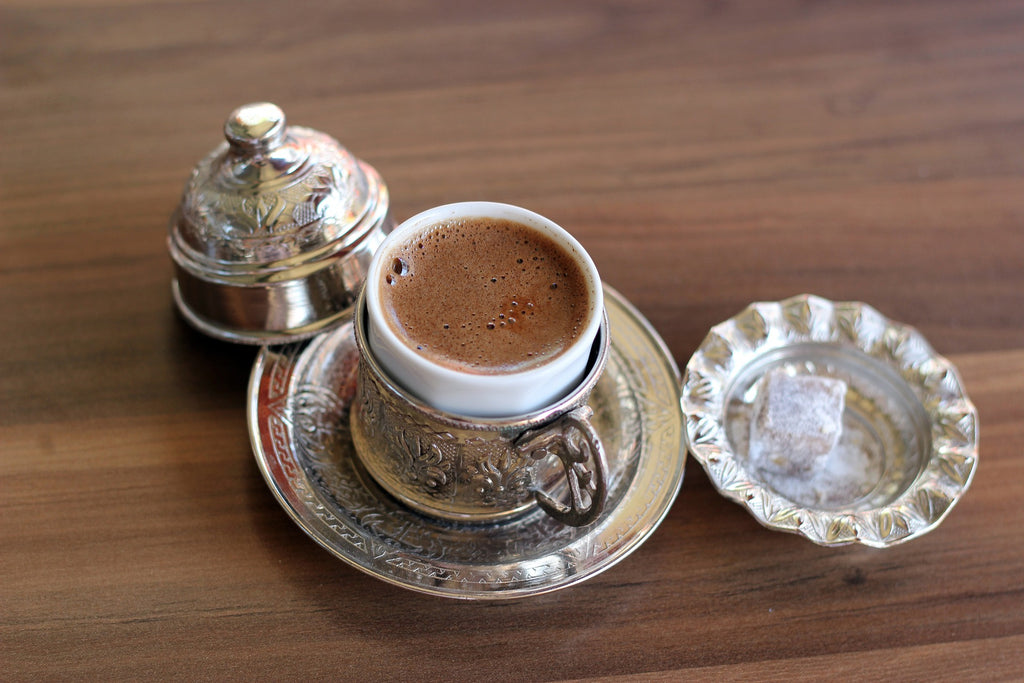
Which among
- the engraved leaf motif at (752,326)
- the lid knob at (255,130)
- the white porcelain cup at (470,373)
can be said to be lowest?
the engraved leaf motif at (752,326)

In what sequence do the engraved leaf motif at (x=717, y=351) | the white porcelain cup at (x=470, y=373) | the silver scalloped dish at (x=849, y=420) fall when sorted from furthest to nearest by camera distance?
the engraved leaf motif at (x=717, y=351) < the silver scalloped dish at (x=849, y=420) < the white porcelain cup at (x=470, y=373)

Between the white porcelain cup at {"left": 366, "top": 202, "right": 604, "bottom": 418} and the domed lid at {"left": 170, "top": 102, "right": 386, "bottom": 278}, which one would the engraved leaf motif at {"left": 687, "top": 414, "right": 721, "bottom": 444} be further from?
the domed lid at {"left": 170, "top": 102, "right": 386, "bottom": 278}

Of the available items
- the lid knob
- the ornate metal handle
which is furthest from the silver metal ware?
the lid knob

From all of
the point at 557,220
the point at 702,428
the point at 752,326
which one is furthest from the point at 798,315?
the point at 557,220

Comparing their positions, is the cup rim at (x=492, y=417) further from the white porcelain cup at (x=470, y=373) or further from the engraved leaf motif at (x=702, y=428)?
the engraved leaf motif at (x=702, y=428)

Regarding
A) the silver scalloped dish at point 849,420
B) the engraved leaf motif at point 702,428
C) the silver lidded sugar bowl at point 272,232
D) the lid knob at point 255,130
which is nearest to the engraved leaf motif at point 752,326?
the silver scalloped dish at point 849,420

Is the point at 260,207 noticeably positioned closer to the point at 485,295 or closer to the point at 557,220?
the point at 485,295
